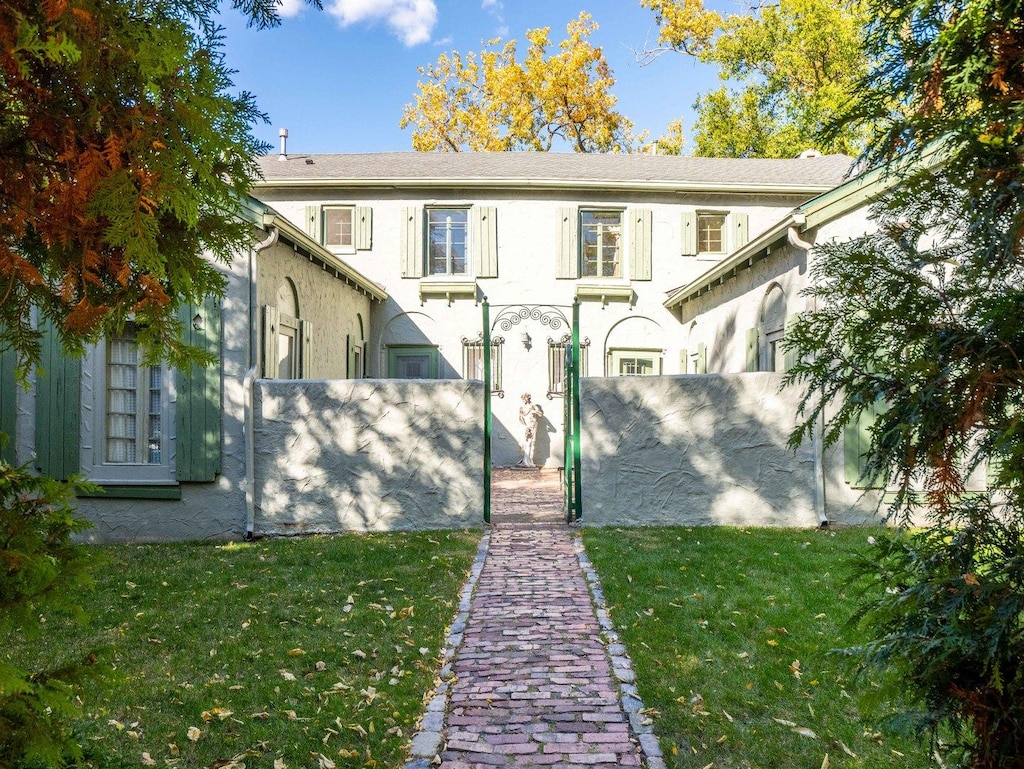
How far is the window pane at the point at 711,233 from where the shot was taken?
1639 cm

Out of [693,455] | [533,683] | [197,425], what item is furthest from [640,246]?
[533,683]

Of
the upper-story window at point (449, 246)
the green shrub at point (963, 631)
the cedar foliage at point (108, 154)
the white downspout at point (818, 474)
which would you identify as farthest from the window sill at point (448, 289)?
the green shrub at point (963, 631)

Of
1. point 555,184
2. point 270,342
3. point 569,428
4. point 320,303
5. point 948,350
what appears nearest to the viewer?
point 948,350

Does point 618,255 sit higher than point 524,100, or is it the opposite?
point 524,100

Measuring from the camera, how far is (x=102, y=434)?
9.14 m

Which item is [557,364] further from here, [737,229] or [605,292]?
[737,229]

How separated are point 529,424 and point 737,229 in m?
6.45

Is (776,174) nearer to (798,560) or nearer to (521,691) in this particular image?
(798,560)

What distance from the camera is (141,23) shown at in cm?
206

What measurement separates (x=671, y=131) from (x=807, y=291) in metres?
26.1

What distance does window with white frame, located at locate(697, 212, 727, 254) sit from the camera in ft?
53.7

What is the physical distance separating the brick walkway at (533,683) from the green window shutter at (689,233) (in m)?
10.3

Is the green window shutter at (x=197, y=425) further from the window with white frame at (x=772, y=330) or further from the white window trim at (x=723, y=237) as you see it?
the white window trim at (x=723, y=237)

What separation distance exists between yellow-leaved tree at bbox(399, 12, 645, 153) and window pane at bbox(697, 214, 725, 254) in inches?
418
